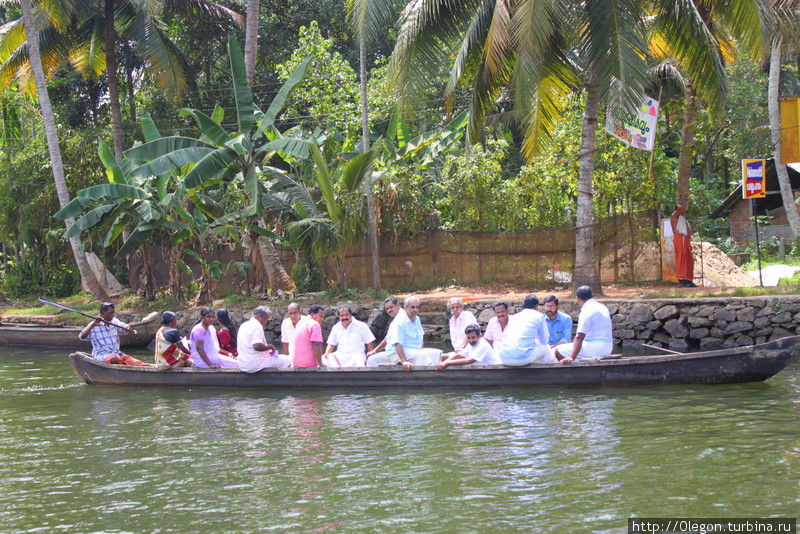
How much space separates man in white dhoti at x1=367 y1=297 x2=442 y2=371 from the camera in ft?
41.6

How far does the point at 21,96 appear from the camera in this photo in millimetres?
31188

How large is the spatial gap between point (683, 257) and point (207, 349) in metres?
11.4

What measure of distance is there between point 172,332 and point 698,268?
14.1 metres

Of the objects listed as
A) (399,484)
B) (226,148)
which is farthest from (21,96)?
(399,484)

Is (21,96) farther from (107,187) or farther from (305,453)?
(305,453)

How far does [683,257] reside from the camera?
19.2 meters

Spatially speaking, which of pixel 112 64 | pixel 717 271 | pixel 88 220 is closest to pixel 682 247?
pixel 717 271

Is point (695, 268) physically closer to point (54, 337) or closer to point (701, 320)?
point (701, 320)

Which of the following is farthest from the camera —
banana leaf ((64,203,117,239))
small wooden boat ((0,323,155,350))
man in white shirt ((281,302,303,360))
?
small wooden boat ((0,323,155,350))

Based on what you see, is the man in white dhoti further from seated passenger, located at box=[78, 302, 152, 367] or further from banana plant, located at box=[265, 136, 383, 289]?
banana plant, located at box=[265, 136, 383, 289]

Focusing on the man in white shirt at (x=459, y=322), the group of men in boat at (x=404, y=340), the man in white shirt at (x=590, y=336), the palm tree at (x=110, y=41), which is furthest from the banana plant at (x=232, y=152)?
the man in white shirt at (x=590, y=336)

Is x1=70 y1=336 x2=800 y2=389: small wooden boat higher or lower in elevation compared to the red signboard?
lower

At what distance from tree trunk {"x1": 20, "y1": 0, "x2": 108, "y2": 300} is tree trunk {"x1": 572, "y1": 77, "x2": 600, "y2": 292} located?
14658 millimetres

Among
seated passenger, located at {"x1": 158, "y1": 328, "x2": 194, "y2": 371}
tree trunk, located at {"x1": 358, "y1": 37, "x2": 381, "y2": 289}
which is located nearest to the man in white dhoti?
seated passenger, located at {"x1": 158, "y1": 328, "x2": 194, "y2": 371}
